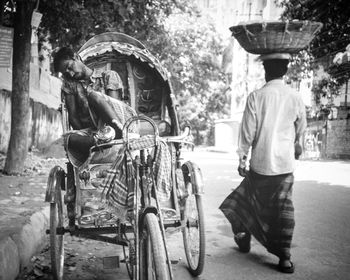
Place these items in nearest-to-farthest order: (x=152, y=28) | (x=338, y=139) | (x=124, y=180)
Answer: (x=124, y=180)
(x=152, y=28)
(x=338, y=139)

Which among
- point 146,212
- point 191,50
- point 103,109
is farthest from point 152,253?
point 191,50

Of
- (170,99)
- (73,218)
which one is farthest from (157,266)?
(170,99)

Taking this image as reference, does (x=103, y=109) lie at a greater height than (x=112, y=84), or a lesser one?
lesser

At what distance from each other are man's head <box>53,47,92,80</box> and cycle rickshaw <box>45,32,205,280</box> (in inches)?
14.9

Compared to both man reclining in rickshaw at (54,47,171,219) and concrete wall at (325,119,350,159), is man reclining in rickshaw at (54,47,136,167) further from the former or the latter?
concrete wall at (325,119,350,159)

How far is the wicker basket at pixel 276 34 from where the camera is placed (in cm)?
366

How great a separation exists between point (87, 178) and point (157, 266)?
1.42 m

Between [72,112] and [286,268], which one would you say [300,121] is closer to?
[286,268]

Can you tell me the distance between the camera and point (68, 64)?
3.53 metres

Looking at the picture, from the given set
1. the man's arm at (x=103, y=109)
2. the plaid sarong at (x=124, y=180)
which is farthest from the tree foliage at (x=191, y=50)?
the plaid sarong at (x=124, y=180)

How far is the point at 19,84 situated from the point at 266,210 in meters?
5.50

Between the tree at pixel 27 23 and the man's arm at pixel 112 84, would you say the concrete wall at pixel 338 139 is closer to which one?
the tree at pixel 27 23

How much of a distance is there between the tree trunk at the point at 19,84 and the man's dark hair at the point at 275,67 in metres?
5.16

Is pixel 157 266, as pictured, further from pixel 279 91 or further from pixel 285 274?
pixel 279 91
